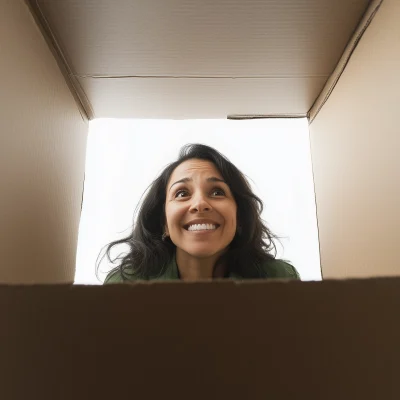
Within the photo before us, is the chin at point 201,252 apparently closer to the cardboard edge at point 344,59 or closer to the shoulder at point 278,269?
the shoulder at point 278,269

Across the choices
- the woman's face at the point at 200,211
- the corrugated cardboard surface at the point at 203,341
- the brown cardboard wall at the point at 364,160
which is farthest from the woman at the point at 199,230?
the corrugated cardboard surface at the point at 203,341

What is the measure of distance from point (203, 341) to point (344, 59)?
0.61m

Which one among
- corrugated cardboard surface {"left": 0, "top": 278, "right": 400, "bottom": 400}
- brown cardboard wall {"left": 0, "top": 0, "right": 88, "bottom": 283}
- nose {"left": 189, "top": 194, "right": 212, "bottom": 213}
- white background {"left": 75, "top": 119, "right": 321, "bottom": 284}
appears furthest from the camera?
white background {"left": 75, "top": 119, "right": 321, "bottom": 284}

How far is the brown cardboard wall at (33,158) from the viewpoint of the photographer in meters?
0.58

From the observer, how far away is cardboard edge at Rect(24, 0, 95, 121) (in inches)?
26.5

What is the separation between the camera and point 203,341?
0.34 m

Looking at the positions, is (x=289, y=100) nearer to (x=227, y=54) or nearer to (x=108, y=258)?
(x=227, y=54)

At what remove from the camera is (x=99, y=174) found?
3.33 feet

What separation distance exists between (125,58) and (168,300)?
1.84ft

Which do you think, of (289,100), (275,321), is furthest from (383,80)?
(275,321)

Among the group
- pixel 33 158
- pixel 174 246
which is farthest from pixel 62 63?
pixel 174 246

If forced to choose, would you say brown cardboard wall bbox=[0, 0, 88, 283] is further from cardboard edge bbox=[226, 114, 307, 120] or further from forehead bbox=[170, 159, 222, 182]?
cardboard edge bbox=[226, 114, 307, 120]

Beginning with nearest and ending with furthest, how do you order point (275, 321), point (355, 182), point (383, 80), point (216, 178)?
point (275, 321)
point (383, 80)
point (355, 182)
point (216, 178)

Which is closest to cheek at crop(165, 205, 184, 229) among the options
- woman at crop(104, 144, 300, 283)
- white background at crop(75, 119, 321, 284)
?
woman at crop(104, 144, 300, 283)
